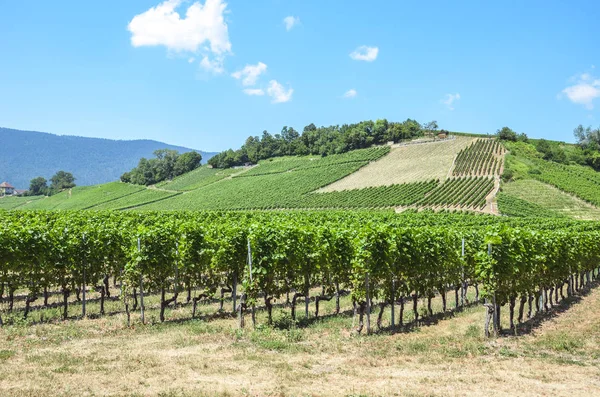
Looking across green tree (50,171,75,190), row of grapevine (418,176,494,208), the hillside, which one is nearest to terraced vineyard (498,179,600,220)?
the hillside

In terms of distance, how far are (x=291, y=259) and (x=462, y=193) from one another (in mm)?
64676

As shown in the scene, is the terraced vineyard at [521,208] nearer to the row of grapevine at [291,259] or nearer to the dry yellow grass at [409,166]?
the dry yellow grass at [409,166]

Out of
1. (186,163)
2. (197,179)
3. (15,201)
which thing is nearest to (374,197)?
(197,179)

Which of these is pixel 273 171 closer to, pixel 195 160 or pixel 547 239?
pixel 195 160

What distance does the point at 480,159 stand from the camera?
3750 inches

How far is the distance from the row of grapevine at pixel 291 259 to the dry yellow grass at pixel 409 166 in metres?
70.1

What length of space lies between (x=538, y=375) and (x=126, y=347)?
39.2 feet

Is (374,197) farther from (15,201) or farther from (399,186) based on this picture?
(15,201)

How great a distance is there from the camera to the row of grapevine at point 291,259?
16786 millimetres

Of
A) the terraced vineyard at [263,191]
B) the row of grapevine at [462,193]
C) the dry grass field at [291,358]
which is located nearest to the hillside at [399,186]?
the row of grapevine at [462,193]

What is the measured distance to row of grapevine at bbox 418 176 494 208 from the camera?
7129cm

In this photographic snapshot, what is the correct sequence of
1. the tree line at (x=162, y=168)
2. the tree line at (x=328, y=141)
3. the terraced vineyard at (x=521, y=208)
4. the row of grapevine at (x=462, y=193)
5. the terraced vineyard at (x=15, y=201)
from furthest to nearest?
the tree line at (x=162, y=168) < the terraced vineyard at (x=15, y=201) < the tree line at (x=328, y=141) < the row of grapevine at (x=462, y=193) < the terraced vineyard at (x=521, y=208)

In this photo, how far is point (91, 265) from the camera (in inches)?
790

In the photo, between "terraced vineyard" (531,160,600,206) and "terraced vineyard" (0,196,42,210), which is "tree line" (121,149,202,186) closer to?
"terraced vineyard" (0,196,42,210)
